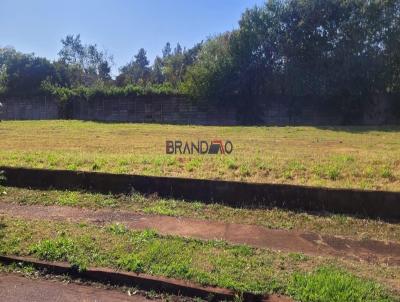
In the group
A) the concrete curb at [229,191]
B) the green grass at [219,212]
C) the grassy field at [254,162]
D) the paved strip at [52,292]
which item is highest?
the grassy field at [254,162]

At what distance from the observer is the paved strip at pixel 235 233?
174 inches

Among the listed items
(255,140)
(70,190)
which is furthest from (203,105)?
(70,190)

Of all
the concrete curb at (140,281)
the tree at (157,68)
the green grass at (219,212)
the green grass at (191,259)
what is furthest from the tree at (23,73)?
the tree at (157,68)

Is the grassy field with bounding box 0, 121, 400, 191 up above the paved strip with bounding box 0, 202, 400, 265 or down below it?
above

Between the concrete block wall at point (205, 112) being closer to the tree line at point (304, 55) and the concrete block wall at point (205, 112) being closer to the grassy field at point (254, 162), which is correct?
the tree line at point (304, 55)

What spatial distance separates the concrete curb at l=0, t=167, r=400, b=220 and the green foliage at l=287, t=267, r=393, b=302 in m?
1.91

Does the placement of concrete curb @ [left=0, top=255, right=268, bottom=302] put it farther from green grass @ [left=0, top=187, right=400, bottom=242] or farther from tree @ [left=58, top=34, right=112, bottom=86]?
tree @ [left=58, top=34, right=112, bottom=86]

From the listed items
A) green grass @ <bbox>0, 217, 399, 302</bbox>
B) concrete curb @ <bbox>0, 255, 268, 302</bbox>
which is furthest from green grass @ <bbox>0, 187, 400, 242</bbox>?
concrete curb @ <bbox>0, 255, 268, 302</bbox>

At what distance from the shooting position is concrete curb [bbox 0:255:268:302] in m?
3.45

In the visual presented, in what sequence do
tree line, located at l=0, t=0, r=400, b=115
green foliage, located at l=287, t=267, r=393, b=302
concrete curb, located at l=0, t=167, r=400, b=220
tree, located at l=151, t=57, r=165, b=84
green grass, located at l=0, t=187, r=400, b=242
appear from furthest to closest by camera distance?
1. tree, located at l=151, t=57, r=165, b=84
2. tree line, located at l=0, t=0, r=400, b=115
3. concrete curb, located at l=0, t=167, r=400, b=220
4. green grass, located at l=0, t=187, r=400, b=242
5. green foliage, located at l=287, t=267, r=393, b=302

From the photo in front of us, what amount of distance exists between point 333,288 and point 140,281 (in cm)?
160

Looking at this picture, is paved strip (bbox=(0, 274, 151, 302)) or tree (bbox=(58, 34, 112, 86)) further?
tree (bbox=(58, 34, 112, 86))

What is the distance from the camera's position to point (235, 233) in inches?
195

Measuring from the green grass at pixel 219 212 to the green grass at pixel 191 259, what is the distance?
3.08 ft
